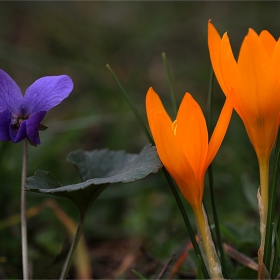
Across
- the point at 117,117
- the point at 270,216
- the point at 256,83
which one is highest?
the point at 256,83

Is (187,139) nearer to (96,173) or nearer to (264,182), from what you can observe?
(264,182)

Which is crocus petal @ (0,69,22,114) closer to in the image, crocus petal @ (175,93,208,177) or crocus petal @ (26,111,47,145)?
crocus petal @ (26,111,47,145)

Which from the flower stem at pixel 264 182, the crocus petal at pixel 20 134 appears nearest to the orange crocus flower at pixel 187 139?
the flower stem at pixel 264 182

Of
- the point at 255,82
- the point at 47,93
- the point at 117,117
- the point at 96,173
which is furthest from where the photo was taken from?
the point at 117,117

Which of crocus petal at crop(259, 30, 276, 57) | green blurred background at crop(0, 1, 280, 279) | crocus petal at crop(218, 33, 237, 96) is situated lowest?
green blurred background at crop(0, 1, 280, 279)

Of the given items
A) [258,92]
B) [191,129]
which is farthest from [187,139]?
[258,92]

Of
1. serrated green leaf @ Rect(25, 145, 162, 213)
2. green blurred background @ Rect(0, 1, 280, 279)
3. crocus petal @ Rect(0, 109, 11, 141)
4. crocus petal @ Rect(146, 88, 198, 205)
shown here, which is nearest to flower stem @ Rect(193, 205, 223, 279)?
crocus petal @ Rect(146, 88, 198, 205)

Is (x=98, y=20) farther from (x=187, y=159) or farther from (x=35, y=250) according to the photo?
(x=187, y=159)
